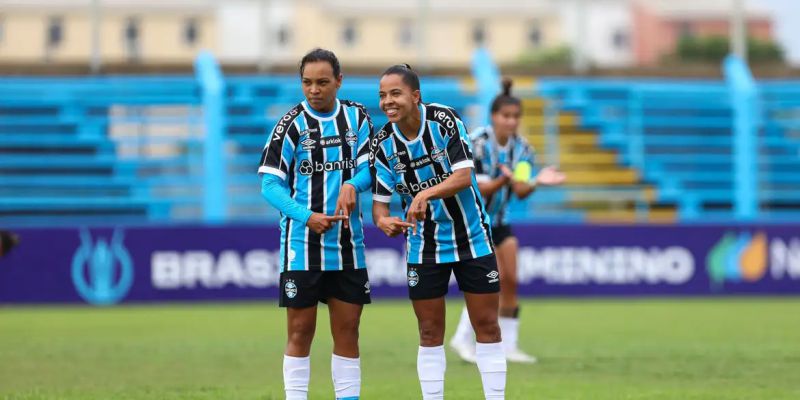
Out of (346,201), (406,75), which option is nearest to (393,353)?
(346,201)

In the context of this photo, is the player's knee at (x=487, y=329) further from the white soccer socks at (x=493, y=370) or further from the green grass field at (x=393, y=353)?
the green grass field at (x=393, y=353)

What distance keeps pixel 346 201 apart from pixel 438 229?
0.68m

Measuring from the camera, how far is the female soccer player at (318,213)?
7504 millimetres

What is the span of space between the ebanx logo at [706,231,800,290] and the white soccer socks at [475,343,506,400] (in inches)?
520

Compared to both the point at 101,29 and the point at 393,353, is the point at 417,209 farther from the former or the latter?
the point at 101,29

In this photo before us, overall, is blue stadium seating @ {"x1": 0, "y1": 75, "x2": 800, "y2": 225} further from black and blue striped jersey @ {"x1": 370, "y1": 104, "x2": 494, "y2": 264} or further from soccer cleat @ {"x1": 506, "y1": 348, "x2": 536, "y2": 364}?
black and blue striped jersey @ {"x1": 370, "y1": 104, "x2": 494, "y2": 264}

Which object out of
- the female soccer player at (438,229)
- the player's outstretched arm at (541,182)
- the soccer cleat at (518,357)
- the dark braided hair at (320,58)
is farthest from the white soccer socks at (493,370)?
the soccer cleat at (518,357)

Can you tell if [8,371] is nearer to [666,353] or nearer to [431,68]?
[666,353]

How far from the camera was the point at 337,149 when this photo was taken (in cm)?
759

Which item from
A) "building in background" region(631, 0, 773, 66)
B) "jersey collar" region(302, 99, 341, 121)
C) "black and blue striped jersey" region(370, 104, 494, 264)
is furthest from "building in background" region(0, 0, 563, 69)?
"black and blue striped jersey" region(370, 104, 494, 264)

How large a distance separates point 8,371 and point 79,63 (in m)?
13.4

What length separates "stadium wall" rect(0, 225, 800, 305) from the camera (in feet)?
62.1

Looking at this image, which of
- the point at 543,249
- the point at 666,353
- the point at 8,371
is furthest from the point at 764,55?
the point at 8,371

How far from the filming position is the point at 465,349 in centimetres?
1173
